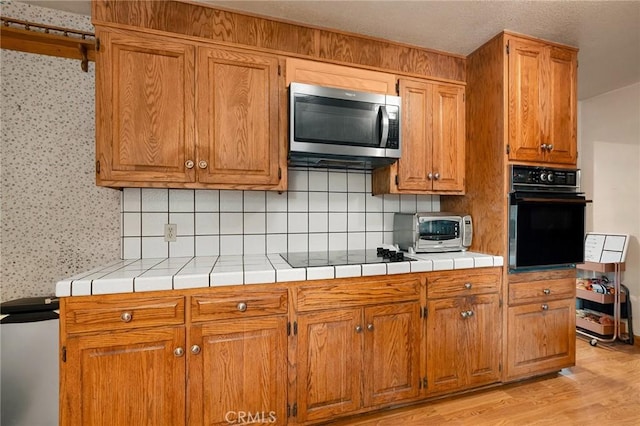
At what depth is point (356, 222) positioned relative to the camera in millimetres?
2320

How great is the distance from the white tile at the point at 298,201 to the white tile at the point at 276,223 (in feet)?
0.28

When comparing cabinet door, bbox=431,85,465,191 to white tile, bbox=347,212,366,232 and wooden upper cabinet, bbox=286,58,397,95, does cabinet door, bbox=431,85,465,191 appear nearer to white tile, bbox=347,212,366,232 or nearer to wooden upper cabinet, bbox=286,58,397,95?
wooden upper cabinet, bbox=286,58,397,95

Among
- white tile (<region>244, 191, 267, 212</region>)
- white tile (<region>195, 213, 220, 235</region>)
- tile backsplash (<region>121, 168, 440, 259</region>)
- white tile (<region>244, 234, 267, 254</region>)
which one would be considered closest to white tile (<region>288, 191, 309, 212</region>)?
tile backsplash (<region>121, 168, 440, 259</region>)

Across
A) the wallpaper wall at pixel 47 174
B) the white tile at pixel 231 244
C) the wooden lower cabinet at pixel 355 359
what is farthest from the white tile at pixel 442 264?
the wallpaper wall at pixel 47 174

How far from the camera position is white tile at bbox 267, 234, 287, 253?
2102 millimetres

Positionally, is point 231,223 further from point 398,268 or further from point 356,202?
point 398,268

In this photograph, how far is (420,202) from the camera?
251 centimetres

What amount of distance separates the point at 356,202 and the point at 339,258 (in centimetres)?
59

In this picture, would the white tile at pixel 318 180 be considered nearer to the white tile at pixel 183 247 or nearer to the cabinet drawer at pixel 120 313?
the white tile at pixel 183 247

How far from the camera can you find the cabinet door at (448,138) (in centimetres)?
214

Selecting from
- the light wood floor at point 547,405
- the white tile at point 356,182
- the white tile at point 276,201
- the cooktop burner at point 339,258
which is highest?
the white tile at point 356,182

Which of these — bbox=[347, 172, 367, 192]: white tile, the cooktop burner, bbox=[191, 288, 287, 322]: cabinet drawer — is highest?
bbox=[347, 172, 367, 192]: white tile

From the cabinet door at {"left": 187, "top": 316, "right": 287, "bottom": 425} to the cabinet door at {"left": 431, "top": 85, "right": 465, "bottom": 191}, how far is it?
1.50 metres

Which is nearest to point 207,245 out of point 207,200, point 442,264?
point 207,200
